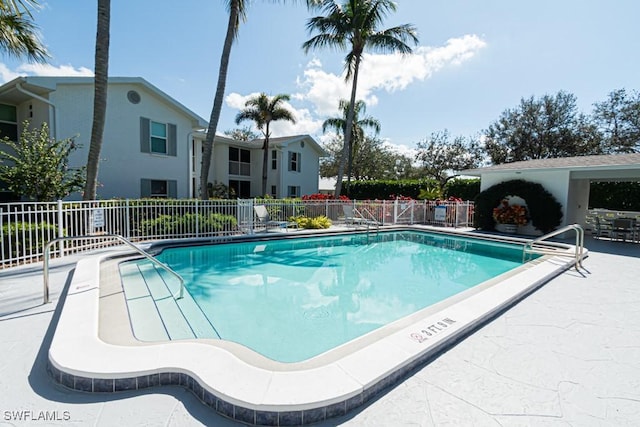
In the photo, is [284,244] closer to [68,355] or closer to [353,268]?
[353,268]

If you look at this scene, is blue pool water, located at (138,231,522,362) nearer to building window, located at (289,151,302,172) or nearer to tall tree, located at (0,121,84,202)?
tall tree, located at (0,121,84,202)

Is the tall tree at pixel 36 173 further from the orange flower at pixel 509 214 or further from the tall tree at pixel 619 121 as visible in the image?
the tall tree at pixel 619 121

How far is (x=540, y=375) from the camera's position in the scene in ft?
9.84

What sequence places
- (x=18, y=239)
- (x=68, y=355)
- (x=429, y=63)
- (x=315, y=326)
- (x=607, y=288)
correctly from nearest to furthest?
1. (x=68, y=355)
2. (x=315, y=326)
3. (x=607, y=288)
4. (x=18, y=239)
5. (x=429, y=63)

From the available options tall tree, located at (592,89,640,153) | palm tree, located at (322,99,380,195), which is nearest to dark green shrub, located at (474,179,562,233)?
palm tree, located at (322,99,380,195)

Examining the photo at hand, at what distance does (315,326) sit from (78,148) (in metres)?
13.0

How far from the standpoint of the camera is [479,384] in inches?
111

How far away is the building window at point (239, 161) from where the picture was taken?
2344 cm

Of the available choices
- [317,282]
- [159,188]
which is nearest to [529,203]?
[317,282]

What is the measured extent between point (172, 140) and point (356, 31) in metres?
11.6

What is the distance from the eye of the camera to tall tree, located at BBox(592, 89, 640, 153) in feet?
81.8

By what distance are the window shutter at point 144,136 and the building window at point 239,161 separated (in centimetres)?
909

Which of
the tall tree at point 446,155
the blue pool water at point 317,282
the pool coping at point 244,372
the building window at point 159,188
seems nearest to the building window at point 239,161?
the building window at point 159,188

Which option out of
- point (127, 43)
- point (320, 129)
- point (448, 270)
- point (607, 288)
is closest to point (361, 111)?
point (320, 129)
